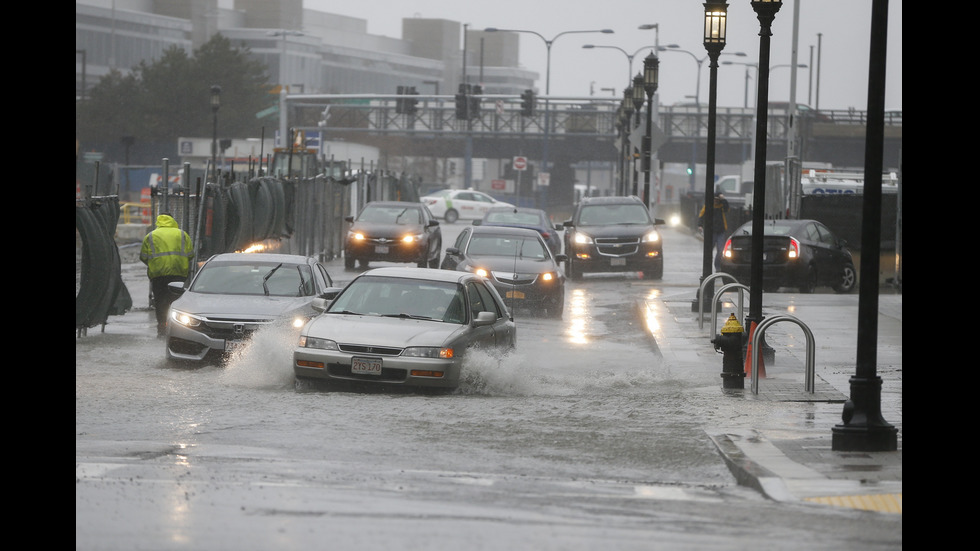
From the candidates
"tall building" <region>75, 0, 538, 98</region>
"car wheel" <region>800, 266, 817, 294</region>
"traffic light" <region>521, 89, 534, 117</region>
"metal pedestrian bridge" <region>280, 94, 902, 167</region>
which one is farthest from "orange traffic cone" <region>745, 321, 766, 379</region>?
"tall building" <region>75, 0, 538, 98</region>

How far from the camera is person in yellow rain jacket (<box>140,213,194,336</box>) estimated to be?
63.9 ft

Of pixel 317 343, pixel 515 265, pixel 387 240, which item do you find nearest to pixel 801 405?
pixel 317 343

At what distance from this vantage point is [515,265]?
25281mm

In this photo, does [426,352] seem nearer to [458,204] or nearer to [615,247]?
[615,247]

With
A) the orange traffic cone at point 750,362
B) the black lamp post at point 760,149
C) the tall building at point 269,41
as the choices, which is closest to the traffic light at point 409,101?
the tall building at point 269,41

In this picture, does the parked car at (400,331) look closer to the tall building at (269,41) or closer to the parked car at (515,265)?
the parked car at (515,265)

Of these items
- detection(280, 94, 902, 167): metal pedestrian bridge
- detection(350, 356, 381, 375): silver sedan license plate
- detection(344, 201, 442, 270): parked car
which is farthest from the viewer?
detection(280, 94, 902, 167): metal pedestrian bridge

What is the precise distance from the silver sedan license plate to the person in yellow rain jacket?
624cm

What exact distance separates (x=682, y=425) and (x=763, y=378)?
10.6ft

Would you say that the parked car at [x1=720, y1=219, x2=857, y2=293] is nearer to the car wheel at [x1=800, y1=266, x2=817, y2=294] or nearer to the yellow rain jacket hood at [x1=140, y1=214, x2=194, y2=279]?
the car wheel at [x1=800, y1=266, x2=817, y2=294]
